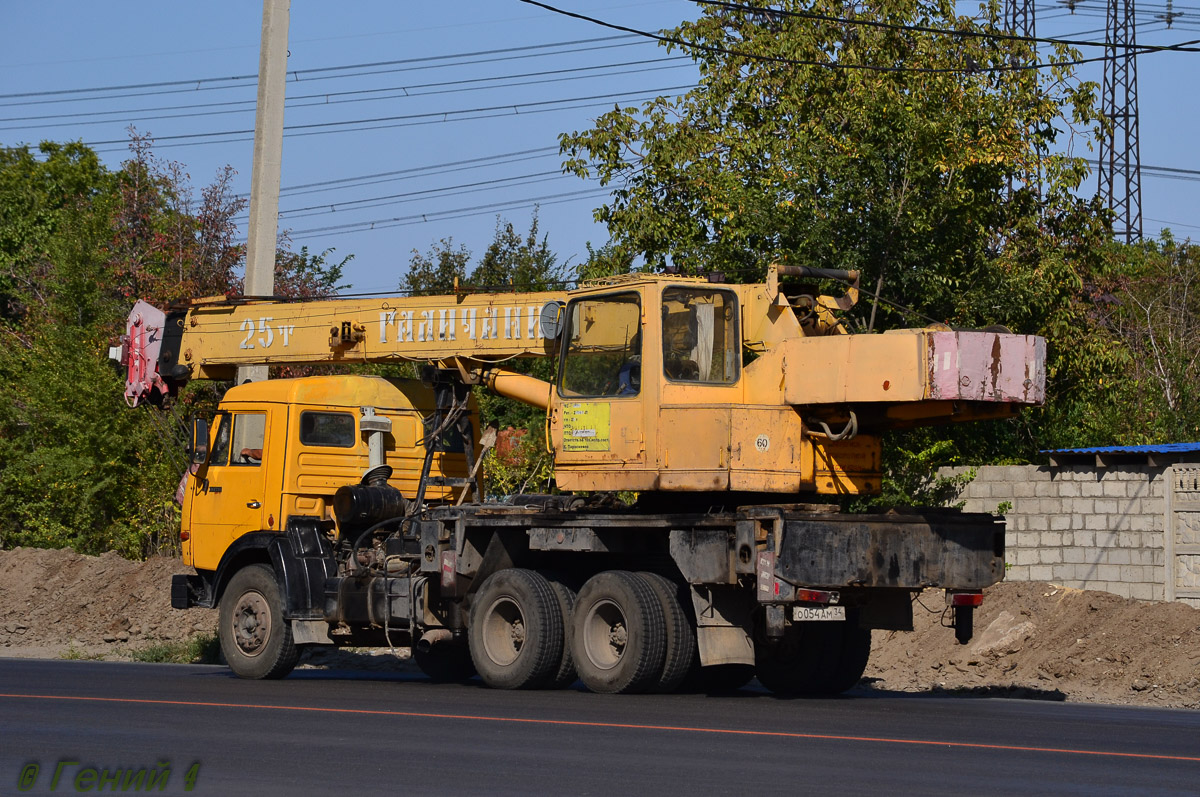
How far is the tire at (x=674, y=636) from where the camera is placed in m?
14.1

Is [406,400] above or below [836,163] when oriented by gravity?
below

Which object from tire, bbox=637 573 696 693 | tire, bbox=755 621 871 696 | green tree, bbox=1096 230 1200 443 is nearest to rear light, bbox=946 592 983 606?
tire, bbox=755 621 871 696

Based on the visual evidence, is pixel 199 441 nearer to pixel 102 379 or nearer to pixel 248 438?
pixel 248 438

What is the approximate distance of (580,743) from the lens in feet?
34.4

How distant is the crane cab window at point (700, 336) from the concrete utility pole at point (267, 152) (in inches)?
318

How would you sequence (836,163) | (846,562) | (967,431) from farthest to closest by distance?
(967,431) → (836,163) → (846,562)

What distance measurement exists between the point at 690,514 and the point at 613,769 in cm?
491

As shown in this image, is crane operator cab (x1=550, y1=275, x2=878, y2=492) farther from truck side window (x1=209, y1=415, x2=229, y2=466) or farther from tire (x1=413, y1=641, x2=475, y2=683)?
truck side window (x1=209, y1=415, x2=229, y2=466)

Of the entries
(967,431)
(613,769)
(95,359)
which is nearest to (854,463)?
(613,769)

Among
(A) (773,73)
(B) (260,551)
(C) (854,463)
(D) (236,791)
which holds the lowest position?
(D) (236,791)

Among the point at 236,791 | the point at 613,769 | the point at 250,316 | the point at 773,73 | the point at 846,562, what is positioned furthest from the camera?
the point at 773,73

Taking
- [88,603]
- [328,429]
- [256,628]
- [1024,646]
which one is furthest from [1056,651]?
[88,603]

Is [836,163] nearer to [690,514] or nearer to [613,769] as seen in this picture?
[690,514]

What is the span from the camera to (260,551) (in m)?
17.3
